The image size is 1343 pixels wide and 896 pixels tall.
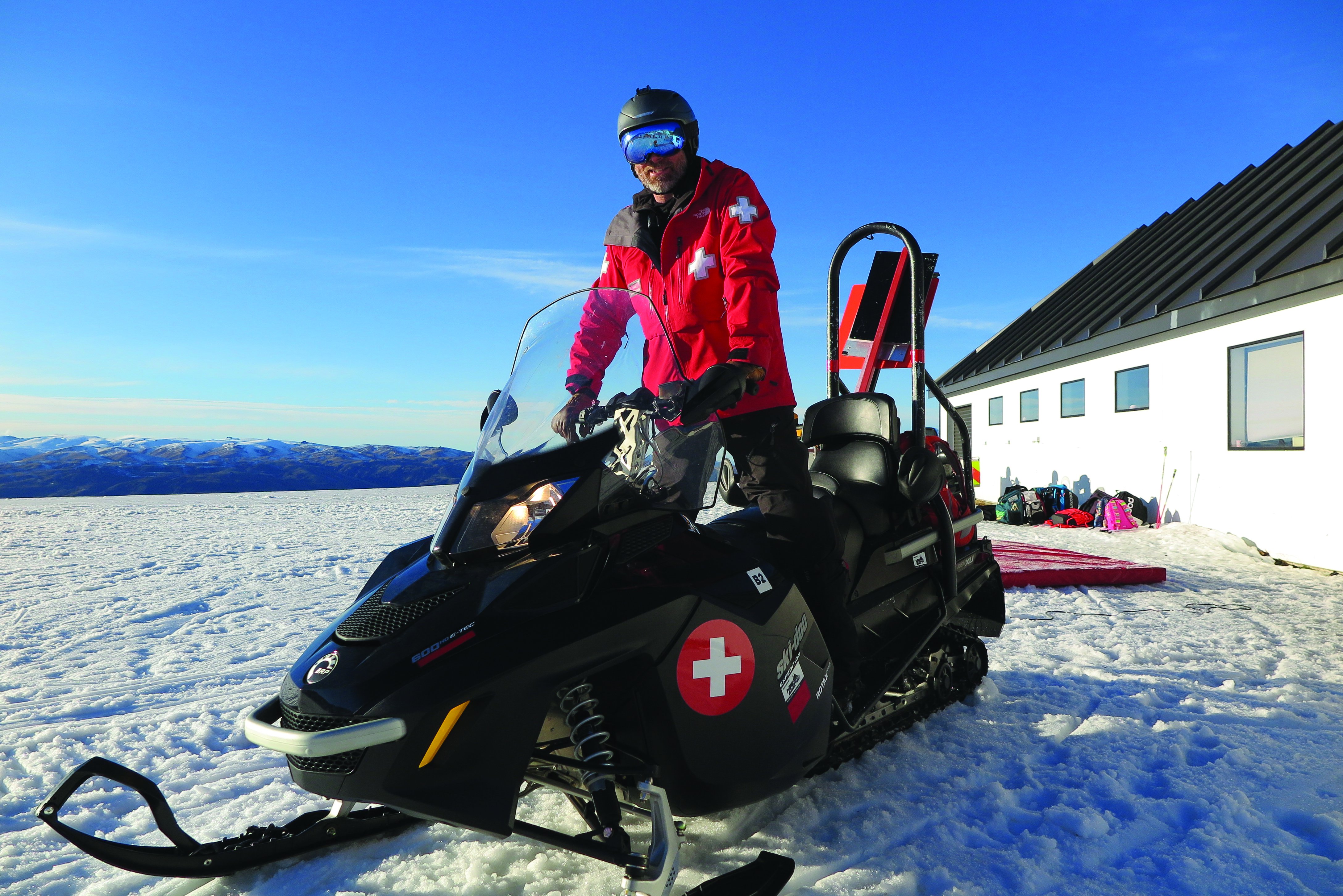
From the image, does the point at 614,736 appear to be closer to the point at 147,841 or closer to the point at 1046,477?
the point at 147,841

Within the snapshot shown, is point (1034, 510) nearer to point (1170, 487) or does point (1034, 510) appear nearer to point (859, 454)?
point (1170, 487)

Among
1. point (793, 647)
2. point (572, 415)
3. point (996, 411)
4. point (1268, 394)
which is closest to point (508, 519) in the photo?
point (572, 415)

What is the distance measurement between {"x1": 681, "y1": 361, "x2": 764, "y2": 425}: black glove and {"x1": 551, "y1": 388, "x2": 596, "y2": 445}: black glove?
233 mm

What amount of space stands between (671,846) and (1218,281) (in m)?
9.19

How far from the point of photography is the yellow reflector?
1.43 meters

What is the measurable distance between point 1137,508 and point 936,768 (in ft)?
28.8

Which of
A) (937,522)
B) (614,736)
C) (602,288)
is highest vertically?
(602,288)

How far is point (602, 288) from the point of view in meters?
2.00

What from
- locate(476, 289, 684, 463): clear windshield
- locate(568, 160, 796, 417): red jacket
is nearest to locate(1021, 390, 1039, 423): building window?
locate(568, 160, 796, 417): red jacket

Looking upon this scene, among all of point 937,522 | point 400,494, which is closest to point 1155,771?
point 937,522

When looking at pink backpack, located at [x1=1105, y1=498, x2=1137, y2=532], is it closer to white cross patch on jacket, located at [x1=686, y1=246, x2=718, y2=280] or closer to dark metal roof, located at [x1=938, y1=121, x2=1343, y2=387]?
dark metal roof, located at [x1=938, y1=121, x2=1343, y2=387]

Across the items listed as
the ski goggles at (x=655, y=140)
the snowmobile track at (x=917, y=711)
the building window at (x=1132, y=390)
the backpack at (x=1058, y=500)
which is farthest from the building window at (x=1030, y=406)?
the ski goggles at (x=655, y=140)

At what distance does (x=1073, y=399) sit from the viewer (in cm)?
1229

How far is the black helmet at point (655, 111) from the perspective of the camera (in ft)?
7.43
